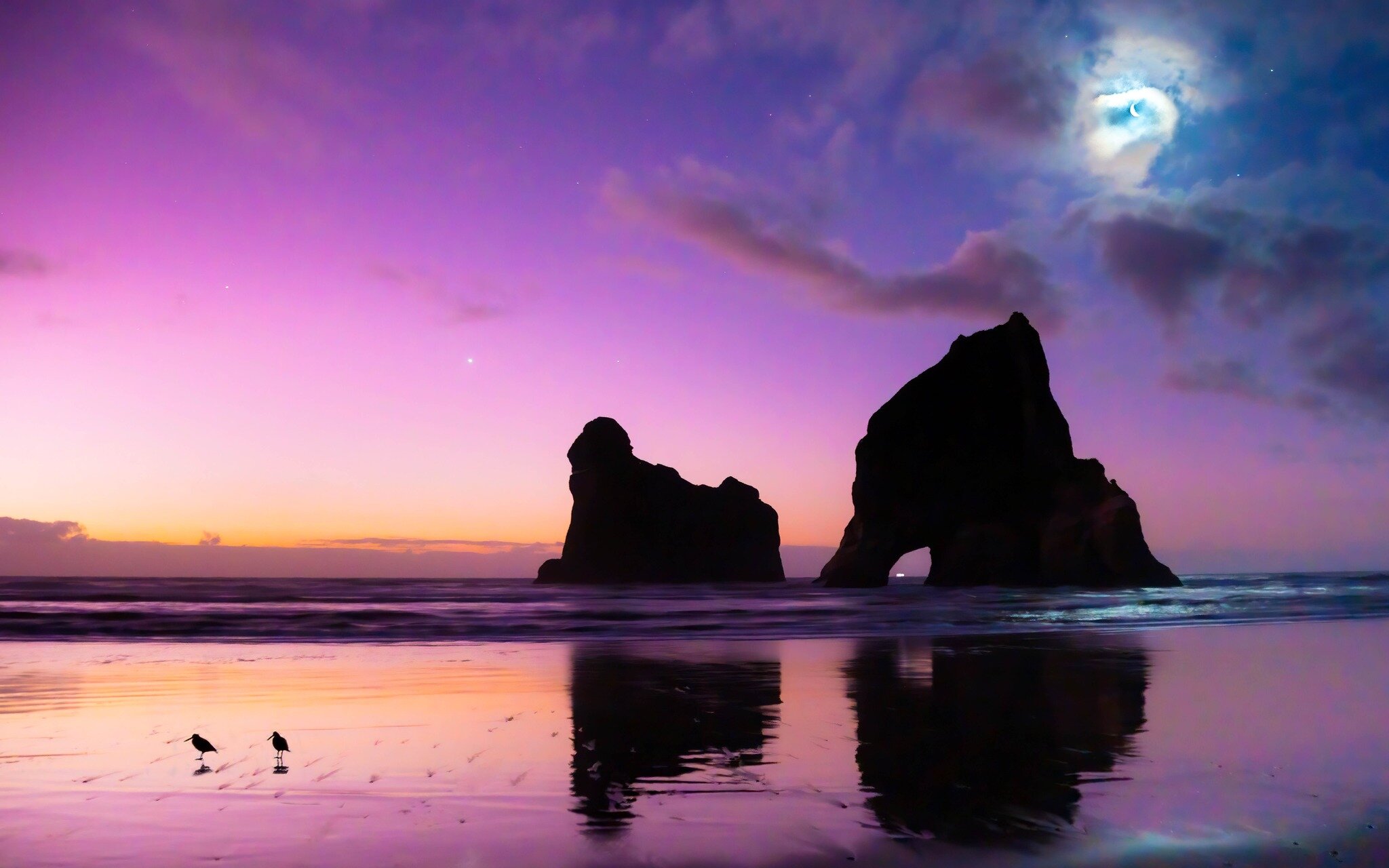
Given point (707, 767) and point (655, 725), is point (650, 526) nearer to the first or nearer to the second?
point (655, 725)

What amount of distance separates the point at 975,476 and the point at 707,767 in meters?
69.6

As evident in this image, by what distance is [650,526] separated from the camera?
396 ft

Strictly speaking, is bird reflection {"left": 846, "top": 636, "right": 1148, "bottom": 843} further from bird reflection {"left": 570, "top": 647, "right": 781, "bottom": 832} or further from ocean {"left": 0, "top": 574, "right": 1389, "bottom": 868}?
bird reflection {"left": 570, "top": 647, "right": 781, "bottom": 832}

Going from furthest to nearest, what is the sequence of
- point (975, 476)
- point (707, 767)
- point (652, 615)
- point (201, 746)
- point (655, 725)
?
point (975, 476)
point (652, 615)
point (655, 725)
point (201, 746)
point (707, 767)

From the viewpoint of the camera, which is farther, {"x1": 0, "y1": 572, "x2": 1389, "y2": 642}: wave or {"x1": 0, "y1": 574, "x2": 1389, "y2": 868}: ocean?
{"x1": 0, "y1": 572, "x2": 1389, "y2": 642}: wave

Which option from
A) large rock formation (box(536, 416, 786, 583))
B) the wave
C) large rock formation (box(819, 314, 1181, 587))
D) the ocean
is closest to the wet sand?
the ocean

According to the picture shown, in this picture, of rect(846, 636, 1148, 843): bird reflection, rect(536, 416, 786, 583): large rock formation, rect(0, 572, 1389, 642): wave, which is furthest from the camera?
rect(536, 416, 786, 583): large rock formation

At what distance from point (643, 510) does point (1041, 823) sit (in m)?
116

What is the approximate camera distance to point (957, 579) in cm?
6812

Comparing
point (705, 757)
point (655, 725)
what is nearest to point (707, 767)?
point (705, 757)

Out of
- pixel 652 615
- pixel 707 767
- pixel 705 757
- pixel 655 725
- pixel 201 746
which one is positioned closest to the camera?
pixel 707 767

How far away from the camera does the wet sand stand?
205 inches

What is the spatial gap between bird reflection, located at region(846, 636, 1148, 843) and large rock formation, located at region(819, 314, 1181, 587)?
179ft

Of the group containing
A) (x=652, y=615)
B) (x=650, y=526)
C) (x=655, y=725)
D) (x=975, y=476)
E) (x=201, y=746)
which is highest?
(x=975, y=476)
